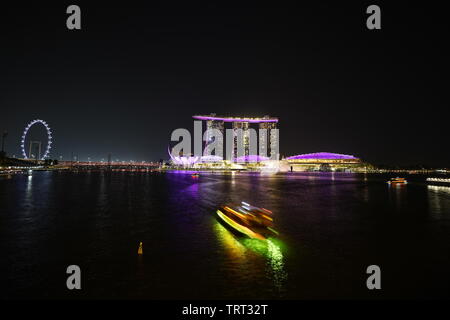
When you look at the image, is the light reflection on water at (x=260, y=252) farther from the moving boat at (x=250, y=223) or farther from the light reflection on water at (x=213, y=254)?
the moving boat at (x=250, y=223)

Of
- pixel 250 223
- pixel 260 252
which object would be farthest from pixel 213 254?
pixel 250 223

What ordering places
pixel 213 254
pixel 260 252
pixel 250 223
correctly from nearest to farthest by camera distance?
pixel 213 254
pixel 260 252
pixel 250 223

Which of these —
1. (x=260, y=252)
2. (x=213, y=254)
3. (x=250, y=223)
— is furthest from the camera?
(x=250, y=223)

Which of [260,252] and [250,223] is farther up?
[250,223]

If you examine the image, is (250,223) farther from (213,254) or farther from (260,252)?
(213,254)

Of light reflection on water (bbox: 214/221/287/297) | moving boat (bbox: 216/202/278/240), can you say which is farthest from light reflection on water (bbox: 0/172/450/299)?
moving boat (bbox: 216/202/278/240)

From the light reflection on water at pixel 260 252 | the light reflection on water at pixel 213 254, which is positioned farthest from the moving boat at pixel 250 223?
the light reflection on water at pixel 213 254

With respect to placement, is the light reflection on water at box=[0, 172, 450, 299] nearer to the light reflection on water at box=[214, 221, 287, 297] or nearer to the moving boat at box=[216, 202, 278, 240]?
the light reflection on water at box=[214, 221, 287, 297]
